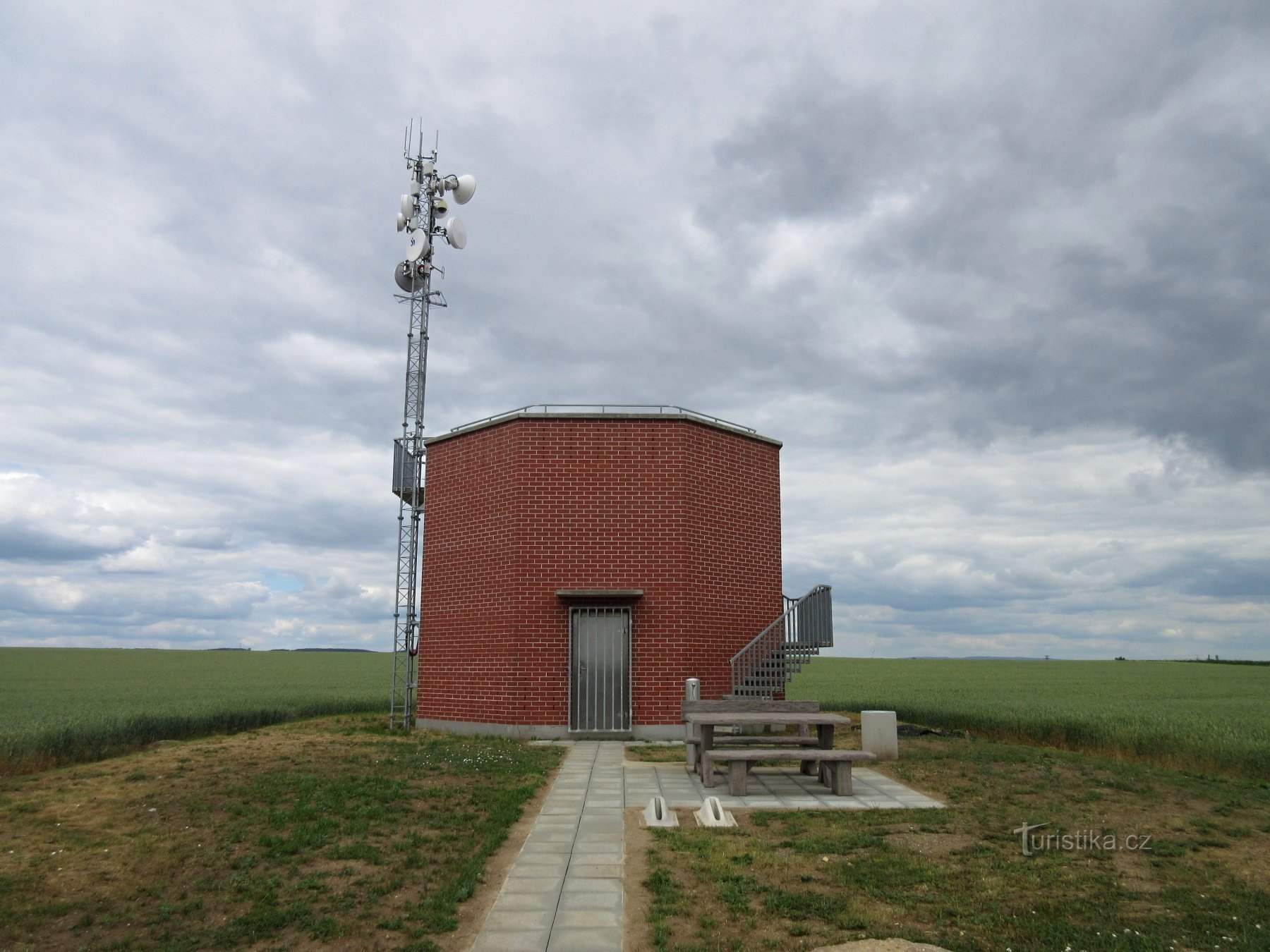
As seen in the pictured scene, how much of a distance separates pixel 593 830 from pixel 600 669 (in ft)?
23.8

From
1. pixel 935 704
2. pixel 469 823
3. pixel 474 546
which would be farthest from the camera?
pixel 935 704

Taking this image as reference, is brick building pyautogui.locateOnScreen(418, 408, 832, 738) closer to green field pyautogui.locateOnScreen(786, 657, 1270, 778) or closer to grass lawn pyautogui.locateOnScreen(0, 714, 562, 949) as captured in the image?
grass lawn pyautogui.locateOnScreen(0, 714, 562, 949)

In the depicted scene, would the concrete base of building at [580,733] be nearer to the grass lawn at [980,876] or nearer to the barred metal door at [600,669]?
the barred metal door at [600,669]

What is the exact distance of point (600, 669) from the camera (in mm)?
15273

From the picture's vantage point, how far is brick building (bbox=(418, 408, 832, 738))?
49.6 ft

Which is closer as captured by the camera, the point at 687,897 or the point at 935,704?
the point at 687,897

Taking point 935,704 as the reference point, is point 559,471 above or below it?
above

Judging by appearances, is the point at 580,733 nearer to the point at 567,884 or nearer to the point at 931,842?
the point at 931,842

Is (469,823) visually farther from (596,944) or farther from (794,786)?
(794,786)

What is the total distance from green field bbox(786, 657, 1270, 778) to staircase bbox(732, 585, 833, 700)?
14.1 ft

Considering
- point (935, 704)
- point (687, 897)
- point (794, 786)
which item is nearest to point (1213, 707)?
point (935, 704)

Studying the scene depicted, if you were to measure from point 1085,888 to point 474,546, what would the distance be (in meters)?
12.0

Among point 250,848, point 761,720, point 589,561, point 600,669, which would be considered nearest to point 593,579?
point 589,561

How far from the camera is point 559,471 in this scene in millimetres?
15648
